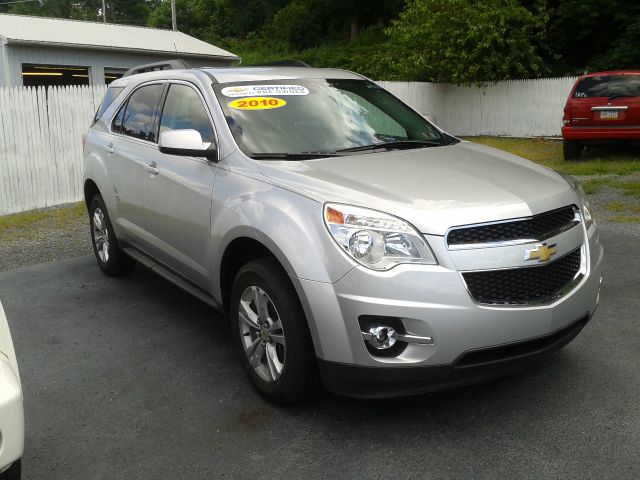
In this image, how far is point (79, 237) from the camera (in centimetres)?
831

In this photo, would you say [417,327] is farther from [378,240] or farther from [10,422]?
[10,422]

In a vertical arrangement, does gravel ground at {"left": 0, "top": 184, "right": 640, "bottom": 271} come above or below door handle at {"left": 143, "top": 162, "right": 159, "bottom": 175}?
below

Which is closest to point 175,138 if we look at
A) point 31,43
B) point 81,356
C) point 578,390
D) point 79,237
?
point 81,356

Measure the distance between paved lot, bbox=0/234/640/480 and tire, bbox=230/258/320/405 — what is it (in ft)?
0.56

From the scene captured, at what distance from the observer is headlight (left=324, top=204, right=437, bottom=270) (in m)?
3.10

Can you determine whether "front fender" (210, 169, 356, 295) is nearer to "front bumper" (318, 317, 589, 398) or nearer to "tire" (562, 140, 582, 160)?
"front bumper" (318, 317, 589, 398)

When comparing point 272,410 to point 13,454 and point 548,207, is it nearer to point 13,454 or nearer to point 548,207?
point 13,454

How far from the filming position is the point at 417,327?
305 centimetres

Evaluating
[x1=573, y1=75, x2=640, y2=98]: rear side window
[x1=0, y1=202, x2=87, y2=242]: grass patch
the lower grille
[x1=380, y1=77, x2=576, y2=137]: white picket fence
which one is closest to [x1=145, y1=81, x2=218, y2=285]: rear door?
the lower grille

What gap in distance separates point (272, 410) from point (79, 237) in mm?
5484

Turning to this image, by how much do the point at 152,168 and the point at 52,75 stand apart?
19.9 metres

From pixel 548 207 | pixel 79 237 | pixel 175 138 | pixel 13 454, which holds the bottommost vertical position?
pixel 79 237

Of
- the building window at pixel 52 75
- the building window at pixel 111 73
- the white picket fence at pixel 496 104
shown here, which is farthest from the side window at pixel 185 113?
the building window at pixel 111 73

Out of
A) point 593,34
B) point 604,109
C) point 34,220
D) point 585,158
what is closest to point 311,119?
point 34,220
